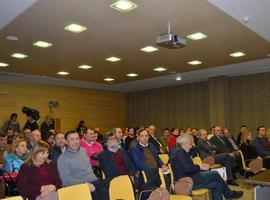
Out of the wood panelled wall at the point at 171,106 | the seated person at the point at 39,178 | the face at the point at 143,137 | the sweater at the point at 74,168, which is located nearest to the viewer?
the seated person at the point at 39,178

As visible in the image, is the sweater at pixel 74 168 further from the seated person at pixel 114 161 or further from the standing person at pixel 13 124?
the standing person at pixel 13 124

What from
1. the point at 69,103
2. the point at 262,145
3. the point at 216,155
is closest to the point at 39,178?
the point at 216,155

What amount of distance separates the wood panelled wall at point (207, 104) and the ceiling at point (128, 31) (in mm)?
1921

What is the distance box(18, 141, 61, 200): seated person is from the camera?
3.33 metres

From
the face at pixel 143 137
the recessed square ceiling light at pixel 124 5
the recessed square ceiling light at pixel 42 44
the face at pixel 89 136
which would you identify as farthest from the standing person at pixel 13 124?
the recessed square ceiling light at pixel 124 5

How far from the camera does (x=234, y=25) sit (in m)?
5.52

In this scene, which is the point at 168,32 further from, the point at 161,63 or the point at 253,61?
the point at 253,61

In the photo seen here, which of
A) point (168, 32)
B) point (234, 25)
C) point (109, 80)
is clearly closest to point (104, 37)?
point (168, 32)

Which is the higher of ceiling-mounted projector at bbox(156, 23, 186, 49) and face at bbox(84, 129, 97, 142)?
ceiling-mounted projector at bbox(156, 23, 186, 49)

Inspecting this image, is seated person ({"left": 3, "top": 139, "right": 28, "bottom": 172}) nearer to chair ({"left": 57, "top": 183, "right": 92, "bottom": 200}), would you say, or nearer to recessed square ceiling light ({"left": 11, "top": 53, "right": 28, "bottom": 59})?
chair ({"left": 57, "top": 183, "right": 92, "bottom": 200})

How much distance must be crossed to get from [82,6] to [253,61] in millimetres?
6037

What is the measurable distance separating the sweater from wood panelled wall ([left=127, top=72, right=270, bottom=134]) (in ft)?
23.9

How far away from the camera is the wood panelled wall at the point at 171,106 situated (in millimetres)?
11742

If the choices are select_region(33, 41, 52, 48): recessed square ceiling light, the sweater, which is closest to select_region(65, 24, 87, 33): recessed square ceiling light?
select_region(33, 41, 52, 48): recessed square ceiling light
